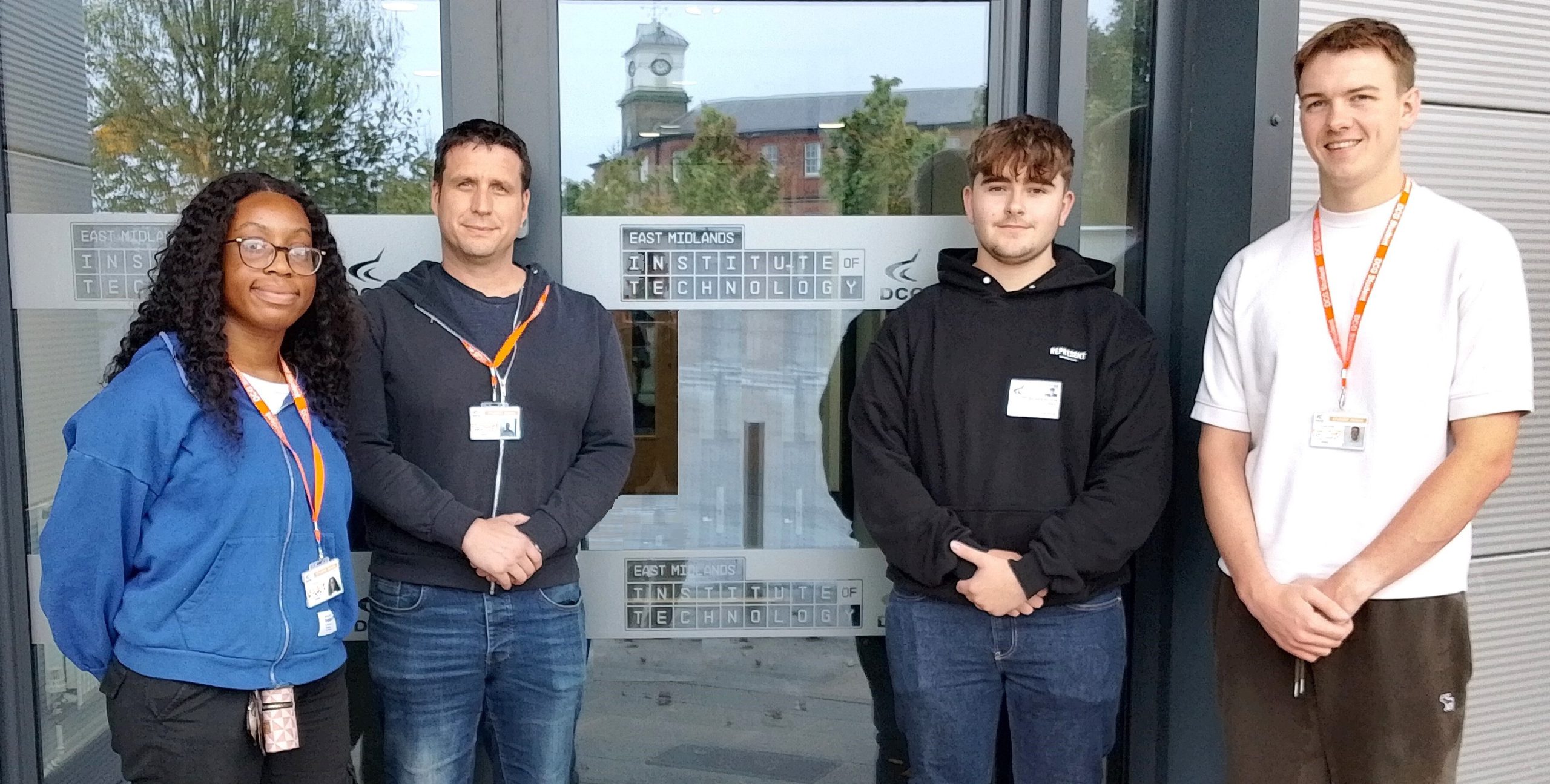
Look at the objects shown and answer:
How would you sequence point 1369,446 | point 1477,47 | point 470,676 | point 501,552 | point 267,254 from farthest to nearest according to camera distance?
point 1477,47 → point 470,676 → point 501,552 → point 1369,446 → point 267,254

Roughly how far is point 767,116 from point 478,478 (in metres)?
1.28

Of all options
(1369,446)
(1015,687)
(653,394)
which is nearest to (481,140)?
(653,394)

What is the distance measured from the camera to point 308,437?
6.73 ft

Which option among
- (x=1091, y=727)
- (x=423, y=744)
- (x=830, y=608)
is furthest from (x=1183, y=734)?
(x=423, y=744)

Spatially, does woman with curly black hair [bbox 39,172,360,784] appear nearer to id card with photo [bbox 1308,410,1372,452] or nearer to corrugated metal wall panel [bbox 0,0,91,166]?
corrugated metal wall panel [bbox 0,0,91,166]

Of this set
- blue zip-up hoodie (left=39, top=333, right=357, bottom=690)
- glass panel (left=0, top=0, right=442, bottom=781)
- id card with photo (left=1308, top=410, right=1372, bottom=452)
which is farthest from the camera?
glass panel (left=0, top=0, right=442, bottom=781)

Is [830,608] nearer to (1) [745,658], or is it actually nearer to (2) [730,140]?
(1) [745,658]

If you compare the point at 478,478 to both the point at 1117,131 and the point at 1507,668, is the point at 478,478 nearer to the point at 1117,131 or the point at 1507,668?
the point at 1117,131

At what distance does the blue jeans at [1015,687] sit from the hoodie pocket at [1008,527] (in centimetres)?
15

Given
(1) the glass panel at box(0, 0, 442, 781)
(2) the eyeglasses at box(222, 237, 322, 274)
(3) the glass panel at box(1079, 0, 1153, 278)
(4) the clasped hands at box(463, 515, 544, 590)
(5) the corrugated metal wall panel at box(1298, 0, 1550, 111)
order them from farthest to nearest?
(3) the glass panel at box(1079, 0, 1153, 278) → (1) the glass panel at box(0, 0, 442, 781) → (5) the corrugated metal wall panel at box(1298, 0, 1550, 111) → (4) the clasped hands at box(463, 515, 544, 590) → (2) the eyeglasses at box(222, 237, 322, 274)

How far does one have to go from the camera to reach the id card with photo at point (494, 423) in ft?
7.96

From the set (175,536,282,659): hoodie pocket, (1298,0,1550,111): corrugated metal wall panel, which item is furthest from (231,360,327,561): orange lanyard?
(1298,0,1550,111): corrugated metal wall panel

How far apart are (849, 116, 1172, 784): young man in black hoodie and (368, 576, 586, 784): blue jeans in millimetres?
742

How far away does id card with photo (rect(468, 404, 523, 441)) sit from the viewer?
7.96 feet
